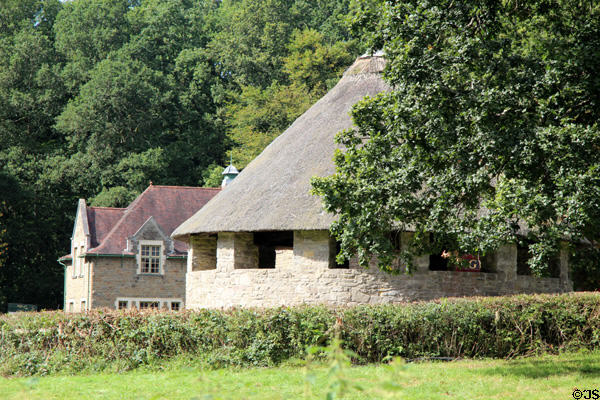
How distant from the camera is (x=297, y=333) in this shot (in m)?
13.8

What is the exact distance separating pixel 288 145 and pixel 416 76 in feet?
34.0

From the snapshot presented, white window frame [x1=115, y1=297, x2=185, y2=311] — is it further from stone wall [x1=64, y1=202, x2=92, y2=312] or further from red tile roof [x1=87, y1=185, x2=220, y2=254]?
red tile roof [x1=87, y1=185, x2=220, y2=254]

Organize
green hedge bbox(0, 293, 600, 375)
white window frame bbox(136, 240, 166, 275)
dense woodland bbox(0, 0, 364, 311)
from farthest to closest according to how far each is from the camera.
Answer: dense woodland bbox(0, 0, 364, 311), white window frame bbox(136, 240, 166, 275), green hedge bbox(0, 293, 600, 375)

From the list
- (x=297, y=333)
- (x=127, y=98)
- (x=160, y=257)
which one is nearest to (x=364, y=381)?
(x=297, y=333)

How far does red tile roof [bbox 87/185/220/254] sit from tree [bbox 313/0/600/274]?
22101mm

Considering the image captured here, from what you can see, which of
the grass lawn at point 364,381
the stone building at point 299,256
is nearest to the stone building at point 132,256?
the stone building at point 299,256

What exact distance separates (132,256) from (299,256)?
55.4 feet

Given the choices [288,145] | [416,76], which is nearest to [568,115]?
[416,76]

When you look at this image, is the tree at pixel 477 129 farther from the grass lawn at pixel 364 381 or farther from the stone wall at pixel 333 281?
the stone wall at pixel 333 281

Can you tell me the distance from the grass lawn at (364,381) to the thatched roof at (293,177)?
223 inches

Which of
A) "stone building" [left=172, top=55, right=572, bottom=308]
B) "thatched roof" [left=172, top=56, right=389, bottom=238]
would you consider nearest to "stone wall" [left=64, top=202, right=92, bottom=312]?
"stone building" [left=172, top=55, right=572, bottom=308]

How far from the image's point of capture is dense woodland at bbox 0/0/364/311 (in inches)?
1750

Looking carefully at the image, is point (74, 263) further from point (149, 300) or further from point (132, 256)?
point (149, 300)

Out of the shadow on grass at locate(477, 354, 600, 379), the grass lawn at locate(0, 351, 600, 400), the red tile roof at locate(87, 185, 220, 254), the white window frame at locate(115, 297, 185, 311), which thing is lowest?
the white window frame at locate(115, 297, 185, 311)
